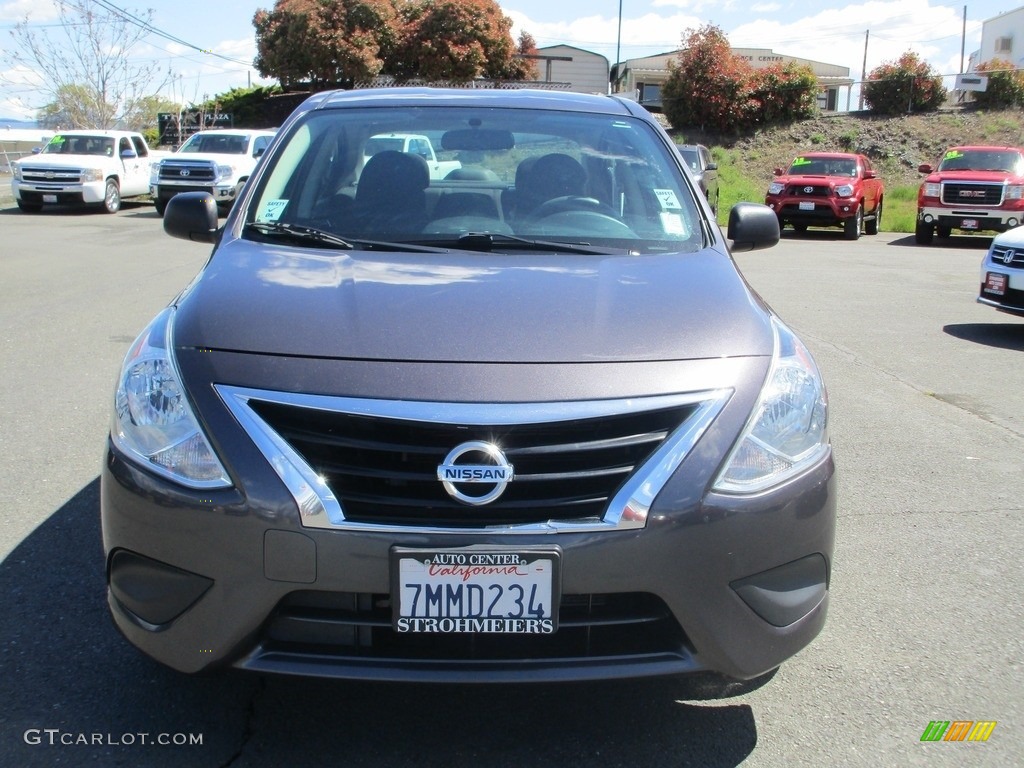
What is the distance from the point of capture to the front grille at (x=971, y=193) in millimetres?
19703

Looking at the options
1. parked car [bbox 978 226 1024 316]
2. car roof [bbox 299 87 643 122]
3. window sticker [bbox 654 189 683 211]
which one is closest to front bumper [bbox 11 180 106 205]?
parked car [bbox 978 226 1024 316]

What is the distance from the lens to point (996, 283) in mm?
9422

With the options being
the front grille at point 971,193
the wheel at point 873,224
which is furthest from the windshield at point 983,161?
the wheel at point 873,224

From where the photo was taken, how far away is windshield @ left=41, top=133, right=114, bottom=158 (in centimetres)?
2398

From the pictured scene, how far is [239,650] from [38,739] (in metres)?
0.72

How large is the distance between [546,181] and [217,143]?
70.3 ft

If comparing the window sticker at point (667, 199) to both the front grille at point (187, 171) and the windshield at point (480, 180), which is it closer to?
the windshield at point (480, 180)

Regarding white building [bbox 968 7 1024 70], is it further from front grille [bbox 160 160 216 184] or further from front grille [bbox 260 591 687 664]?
front grille [bbox 260 591 687 664]

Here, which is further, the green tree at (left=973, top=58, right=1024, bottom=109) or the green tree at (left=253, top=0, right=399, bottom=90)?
the green tree at (left=253, top=0, right=399, bottom=90)

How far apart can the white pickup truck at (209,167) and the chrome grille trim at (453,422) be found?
65.6ft

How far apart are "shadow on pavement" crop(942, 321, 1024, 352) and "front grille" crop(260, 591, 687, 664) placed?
7662 millimetres

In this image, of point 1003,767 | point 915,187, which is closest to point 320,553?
point 1003,767

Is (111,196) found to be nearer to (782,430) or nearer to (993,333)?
Answer: (993,333)

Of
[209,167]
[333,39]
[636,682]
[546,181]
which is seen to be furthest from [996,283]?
[333,39]
